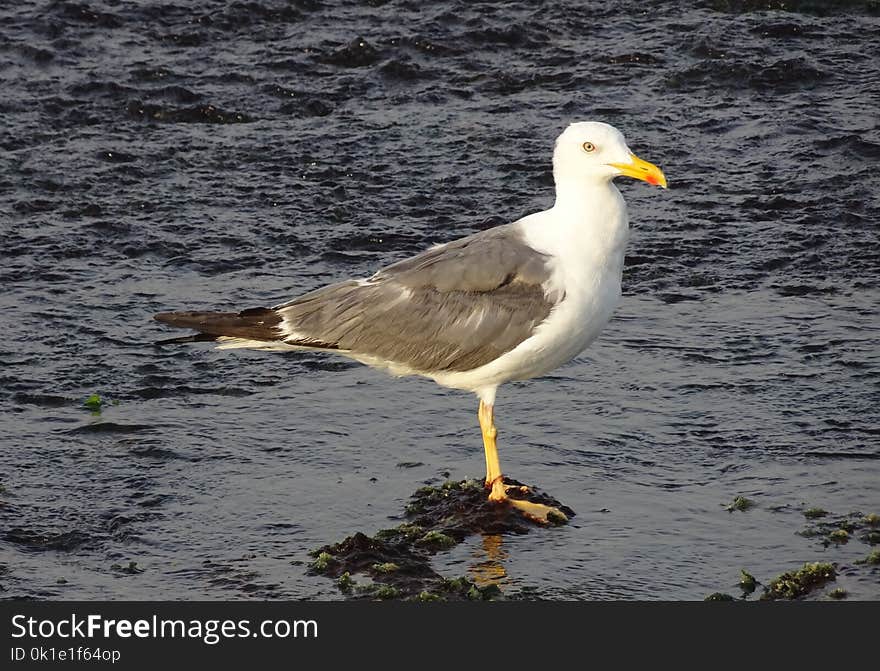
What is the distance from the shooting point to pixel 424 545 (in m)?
7.47

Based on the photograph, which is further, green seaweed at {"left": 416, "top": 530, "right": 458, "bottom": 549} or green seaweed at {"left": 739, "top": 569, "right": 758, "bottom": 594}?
green seaweed at {"left": 416, "top": 530, "right": 458, "bottom": 549}

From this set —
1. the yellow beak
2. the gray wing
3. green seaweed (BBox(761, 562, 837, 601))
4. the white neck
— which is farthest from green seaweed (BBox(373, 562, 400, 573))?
the yellow beak

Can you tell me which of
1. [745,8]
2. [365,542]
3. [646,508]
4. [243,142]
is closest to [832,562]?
[646,508]

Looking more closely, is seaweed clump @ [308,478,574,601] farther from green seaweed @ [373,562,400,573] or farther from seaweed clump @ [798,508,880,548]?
seaweed clump @ [798,508,880,548]

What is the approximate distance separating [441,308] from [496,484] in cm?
94

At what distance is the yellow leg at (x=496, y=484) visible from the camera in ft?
25.1

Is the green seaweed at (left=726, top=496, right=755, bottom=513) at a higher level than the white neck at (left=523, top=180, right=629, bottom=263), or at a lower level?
lower

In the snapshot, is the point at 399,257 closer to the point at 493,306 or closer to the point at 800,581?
the point at 493,306

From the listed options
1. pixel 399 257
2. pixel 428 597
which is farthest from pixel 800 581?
pixel 399 257

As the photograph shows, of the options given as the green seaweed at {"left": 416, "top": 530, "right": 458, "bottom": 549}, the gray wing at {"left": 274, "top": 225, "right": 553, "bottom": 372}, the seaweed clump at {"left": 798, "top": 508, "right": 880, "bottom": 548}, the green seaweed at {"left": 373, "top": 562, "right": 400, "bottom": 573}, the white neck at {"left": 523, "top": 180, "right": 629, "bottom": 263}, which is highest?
the white neck at {"left": 523, "top": 180, "right": 629, "bottom": 263}

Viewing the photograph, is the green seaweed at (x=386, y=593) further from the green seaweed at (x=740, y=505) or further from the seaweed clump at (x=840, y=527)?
the seaweed clump at (x=840, y=527)

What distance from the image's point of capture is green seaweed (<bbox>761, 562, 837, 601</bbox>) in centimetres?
676

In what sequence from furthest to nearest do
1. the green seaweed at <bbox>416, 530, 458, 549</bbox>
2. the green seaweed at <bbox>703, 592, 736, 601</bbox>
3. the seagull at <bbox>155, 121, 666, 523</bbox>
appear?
the seagull at <bbox>155, 121, 666, 523</bbox> < the green seaweed at <bbox>416, 530, 458, 549</bbox> < the green seaweed at <bbox>703, 592, 736, 601</bbox>

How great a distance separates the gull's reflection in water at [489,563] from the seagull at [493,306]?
231 millimetres
